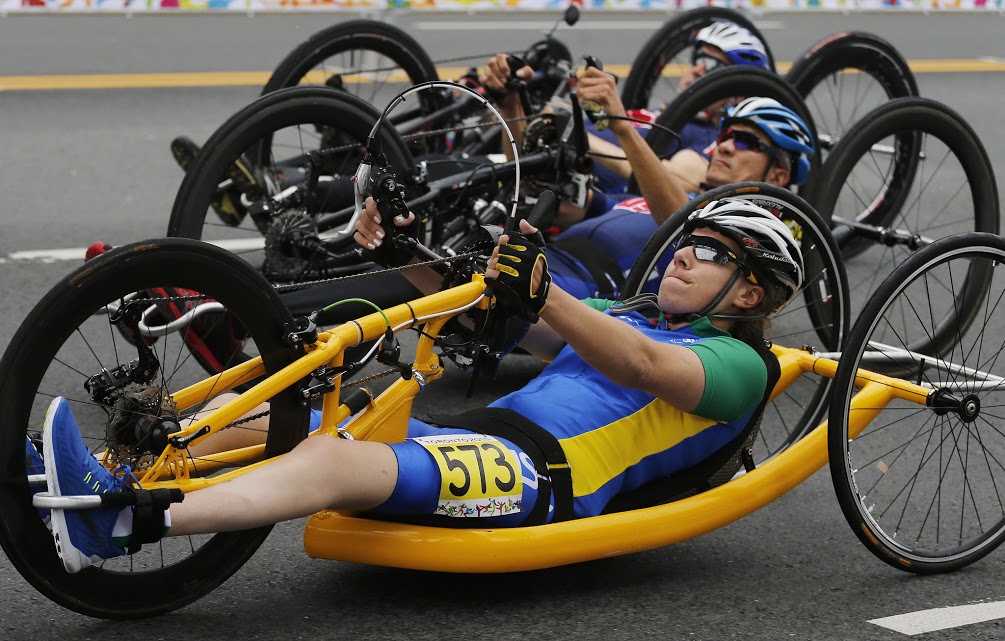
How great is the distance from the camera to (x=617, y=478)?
147 inches

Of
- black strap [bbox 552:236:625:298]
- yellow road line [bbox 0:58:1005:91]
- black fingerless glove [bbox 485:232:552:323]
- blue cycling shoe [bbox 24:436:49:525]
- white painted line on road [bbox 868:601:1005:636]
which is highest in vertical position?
black fingerless glove [bbox 485:232:552:323]

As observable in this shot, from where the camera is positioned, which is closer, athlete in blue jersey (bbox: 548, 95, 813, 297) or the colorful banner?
athlete in blue jersey (bbox: 548, 95, 813, 297)

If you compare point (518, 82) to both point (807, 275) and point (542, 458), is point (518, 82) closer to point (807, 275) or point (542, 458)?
point (807, 275)

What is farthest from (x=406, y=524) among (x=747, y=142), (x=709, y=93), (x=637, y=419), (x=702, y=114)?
(x=702, y=114)

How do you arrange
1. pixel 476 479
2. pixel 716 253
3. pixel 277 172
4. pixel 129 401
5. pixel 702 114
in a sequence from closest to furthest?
pixel 129 401 → pixel 476 479 → pixel 716 253 → pixel 277 172 → pixel 702 114

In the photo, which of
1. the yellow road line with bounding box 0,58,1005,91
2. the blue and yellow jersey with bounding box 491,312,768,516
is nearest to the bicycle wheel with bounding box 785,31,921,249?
the blue and yellow jersey with bounding box 491,312,768,516

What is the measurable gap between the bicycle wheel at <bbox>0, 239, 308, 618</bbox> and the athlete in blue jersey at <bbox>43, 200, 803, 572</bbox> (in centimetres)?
15

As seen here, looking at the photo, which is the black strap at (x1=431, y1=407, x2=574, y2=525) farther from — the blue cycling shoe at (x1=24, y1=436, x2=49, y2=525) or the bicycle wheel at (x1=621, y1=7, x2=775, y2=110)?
the bicycle wheel at (x1=621, y1=7, x2=775, y2=110)

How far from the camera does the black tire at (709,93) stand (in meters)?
5.89

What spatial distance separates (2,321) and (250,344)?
2.49 meters

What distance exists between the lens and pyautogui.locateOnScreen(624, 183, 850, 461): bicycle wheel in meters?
4.52

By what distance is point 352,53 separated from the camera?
6.53 metres

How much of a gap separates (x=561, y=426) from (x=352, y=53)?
A: 3.32 meters

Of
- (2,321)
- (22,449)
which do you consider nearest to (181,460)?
(22,449)
